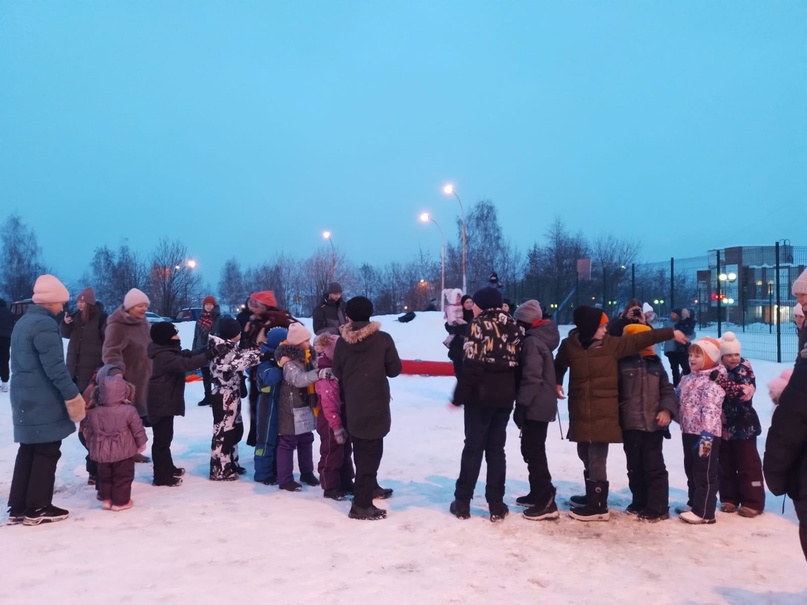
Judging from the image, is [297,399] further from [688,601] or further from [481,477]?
[688,601]

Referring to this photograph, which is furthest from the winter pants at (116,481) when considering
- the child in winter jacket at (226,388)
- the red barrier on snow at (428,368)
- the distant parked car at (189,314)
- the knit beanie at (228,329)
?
the distant parked car at (189,314)

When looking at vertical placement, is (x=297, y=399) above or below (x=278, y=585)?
above

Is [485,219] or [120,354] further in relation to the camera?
[485,219]

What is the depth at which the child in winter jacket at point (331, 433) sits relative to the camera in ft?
20.8

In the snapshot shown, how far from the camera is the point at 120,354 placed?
23.8ft

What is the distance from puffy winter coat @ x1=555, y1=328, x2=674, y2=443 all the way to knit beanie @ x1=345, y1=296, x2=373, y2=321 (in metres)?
1.87

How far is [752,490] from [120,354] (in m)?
6.44

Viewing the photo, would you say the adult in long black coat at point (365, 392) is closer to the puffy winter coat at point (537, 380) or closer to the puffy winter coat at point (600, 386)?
the puffy winter coat at point (537, 380)

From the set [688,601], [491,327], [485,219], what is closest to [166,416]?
[491,327]

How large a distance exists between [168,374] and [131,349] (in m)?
0.88

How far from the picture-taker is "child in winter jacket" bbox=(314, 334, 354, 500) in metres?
6.35

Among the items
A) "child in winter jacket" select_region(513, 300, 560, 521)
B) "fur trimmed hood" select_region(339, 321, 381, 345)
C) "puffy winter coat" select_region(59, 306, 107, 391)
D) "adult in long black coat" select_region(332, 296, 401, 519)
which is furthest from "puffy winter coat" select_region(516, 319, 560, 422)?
"puffy winter coat" select_region(59, 306, 107, 391)

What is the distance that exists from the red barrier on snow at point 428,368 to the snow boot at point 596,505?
10007 mm

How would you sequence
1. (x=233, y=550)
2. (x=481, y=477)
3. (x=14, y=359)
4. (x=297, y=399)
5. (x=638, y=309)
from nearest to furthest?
1. (x=233, y=550)
2. (x=14, y=359)
3. (x=297, y=399)
4. (x=481, y=477)
5. (x=638, y=309)
